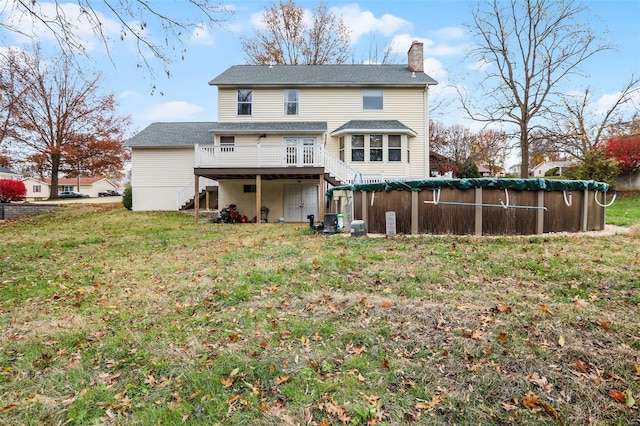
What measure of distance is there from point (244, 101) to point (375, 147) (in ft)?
23.5

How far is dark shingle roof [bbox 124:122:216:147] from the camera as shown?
63.5 feet

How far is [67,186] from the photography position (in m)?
64.0

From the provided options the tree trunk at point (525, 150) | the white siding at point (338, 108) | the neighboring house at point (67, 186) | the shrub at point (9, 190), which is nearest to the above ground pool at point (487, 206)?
the white siding at point (338, 108)

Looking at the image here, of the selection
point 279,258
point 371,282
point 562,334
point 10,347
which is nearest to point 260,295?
point 371,282

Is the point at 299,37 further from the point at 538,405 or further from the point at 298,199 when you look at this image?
the point at 538,405

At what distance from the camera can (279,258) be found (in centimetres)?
697

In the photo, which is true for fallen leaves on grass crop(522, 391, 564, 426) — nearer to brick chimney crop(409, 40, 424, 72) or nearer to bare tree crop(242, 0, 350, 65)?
brick chimney crop(409, 40, 424, 72)

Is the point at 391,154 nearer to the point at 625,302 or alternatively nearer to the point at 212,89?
the point at 212,89

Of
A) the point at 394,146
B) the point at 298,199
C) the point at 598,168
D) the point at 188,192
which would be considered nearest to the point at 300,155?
the point at 298,199

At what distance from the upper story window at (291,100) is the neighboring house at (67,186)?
5592 cm

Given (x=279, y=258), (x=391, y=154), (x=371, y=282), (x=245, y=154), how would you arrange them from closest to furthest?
1. (x=371, y=282)
2. (x=279, y=258)
3. (x=245, y=154)
4. (x=391, y=154)

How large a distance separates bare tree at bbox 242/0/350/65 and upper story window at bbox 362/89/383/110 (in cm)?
1235

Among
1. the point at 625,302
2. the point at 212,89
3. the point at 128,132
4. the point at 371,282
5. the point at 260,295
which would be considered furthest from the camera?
the point at 128,132

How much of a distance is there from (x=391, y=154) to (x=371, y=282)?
1349 centimetres
